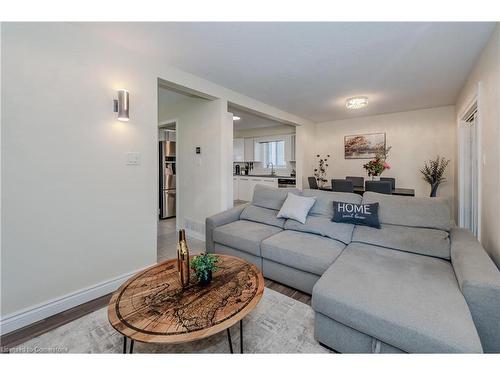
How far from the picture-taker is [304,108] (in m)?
4.64

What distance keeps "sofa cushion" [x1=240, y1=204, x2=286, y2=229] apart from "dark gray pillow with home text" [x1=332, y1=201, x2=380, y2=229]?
669mm

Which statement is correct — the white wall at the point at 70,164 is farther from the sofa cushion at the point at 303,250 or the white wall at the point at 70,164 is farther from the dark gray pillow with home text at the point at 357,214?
the dark gray pillow with home text at the point at 357,214

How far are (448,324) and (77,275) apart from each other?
2.70 m

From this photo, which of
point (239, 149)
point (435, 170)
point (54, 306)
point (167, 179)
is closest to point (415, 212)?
point (435, 170)

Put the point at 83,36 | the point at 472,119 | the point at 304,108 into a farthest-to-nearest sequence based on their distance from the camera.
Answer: the point at 304,108 → the point at 472,119 → the point at 83,36

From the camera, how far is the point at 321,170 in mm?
6090

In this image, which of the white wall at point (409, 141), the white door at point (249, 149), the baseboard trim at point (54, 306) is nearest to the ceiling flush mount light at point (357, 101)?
the white wall at point (409, 141)

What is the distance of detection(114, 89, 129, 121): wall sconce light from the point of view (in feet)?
7.06

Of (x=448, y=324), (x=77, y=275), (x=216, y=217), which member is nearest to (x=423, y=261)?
(x=448, y=324)

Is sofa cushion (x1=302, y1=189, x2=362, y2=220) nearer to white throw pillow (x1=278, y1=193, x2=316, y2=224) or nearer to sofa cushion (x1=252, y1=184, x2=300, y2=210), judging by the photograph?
white throw pillow (x1=278, y1=193, x2=316, y2=224)

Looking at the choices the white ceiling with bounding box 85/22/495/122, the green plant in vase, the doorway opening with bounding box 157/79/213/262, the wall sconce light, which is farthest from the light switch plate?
the green plant in vase

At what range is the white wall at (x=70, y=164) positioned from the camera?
1654 mm

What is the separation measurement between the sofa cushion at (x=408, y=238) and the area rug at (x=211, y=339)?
971mm
